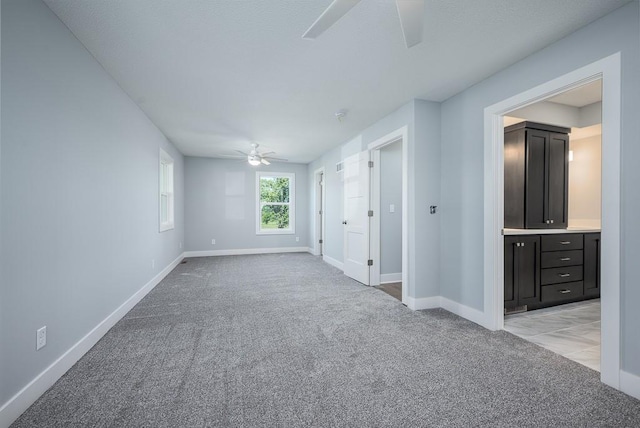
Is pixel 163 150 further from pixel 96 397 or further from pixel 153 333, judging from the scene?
pixel 96 397

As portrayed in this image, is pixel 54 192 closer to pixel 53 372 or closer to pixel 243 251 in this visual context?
pixel 53 372

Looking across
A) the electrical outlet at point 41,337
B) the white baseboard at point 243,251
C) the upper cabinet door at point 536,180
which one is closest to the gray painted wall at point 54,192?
the electrical outlet at point 41,337

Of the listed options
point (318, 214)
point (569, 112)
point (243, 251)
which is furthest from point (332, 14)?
point (243, 251)

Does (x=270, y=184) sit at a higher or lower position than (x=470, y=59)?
lower

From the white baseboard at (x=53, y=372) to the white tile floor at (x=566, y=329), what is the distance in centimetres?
361

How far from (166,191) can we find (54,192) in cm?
380

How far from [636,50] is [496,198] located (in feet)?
4.37

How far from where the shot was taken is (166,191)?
554 cm

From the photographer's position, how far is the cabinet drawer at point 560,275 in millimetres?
3338

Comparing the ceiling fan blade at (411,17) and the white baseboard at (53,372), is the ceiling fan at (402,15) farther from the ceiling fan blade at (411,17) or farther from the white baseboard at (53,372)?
the white baseboard at (53,372)

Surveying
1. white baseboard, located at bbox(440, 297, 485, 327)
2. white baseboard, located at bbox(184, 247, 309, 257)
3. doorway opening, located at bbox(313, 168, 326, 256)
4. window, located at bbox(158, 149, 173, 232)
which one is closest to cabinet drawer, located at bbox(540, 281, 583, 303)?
white baseboard, located at bbox(440, 297, 485, 327)

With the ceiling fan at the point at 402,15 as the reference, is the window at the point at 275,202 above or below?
below

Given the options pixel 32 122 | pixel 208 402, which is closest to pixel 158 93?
pixel 32 122

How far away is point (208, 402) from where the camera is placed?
1690mm
